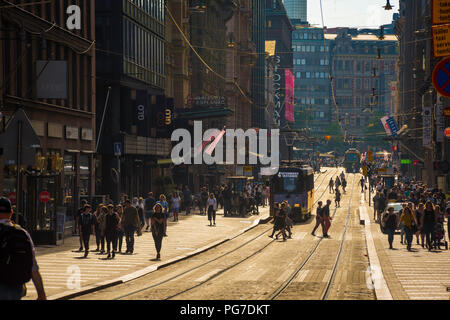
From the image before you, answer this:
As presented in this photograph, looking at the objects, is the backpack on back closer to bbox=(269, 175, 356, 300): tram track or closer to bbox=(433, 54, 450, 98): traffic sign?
bbox=(433, 54, 450, 98): traffic sign

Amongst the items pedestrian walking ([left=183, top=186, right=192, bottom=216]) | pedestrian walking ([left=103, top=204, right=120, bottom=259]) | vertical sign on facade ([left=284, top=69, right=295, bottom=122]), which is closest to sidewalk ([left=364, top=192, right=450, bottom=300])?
pedestrian walking ([left=103, top=204, right=120, bottom=259])

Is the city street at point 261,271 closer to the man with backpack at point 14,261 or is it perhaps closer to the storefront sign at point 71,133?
the storefront sign at point 71,133

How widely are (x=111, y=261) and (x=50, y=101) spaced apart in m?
13.5

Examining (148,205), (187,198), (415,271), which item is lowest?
(415,271)

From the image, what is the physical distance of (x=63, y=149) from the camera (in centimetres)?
3803

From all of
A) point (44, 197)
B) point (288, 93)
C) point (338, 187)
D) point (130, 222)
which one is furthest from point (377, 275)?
point (288, 93)

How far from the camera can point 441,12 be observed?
17141 millimetres

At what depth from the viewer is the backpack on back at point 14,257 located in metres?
8.48

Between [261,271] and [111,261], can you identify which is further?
[111,261]

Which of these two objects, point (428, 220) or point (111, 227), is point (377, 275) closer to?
point (428, 220)

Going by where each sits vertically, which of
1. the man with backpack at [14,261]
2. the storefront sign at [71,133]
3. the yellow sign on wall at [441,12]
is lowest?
the man with backpack at [14,261]

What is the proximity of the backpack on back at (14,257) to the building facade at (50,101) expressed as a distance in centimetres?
1793

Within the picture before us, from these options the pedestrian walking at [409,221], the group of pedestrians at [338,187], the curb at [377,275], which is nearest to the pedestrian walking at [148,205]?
the curb at [377,275]

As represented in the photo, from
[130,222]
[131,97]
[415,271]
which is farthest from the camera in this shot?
[131,97]
